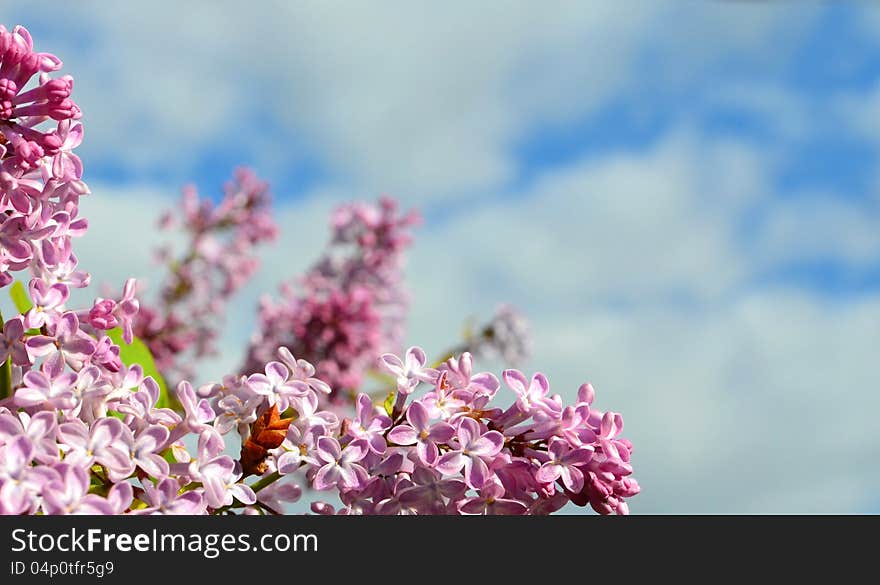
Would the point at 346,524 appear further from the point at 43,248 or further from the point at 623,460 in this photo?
the point at 43,248

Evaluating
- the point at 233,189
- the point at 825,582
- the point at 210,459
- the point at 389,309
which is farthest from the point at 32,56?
the point at 233,189

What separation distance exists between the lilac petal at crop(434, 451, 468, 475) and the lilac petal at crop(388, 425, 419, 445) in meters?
0.07

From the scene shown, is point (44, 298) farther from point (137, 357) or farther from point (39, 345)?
point (137, 357)

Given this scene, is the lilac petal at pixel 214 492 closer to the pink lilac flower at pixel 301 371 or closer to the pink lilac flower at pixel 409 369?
the pink lilac flower at pixel 301 371

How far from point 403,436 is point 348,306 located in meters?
3.78

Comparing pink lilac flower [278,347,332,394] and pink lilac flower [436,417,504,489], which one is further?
pink lilac flower [278,347,332,394]

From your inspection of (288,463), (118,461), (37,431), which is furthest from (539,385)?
(37,431)

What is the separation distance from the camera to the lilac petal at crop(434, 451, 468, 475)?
1.73 m

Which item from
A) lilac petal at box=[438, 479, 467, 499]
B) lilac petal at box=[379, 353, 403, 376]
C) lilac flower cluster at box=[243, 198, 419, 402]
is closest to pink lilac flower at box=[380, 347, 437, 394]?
lilac petal at box=[379, 353, 403, 376]

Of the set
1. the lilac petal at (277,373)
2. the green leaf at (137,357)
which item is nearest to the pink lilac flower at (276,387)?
the lilac petal at (277,373)

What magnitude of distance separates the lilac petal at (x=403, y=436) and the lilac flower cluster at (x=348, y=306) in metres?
3.54

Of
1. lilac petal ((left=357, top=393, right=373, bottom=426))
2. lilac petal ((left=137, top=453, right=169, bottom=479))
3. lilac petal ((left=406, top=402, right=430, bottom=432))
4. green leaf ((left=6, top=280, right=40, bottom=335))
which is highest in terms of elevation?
green leaf ((left=6, top=280, right=40, bottom=335))

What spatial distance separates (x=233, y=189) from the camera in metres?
6.86

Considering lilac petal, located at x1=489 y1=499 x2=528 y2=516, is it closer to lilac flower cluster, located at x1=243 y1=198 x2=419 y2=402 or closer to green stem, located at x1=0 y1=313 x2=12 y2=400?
green stem, located at x1=0 y1=313 x2=12 y2=400
